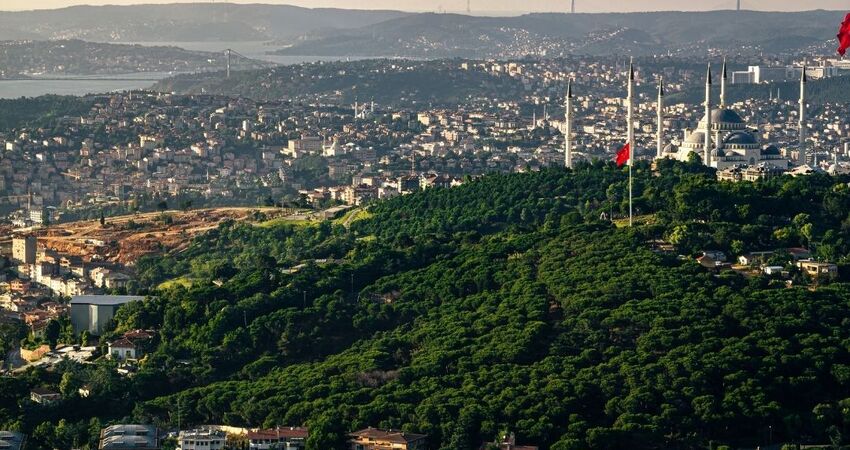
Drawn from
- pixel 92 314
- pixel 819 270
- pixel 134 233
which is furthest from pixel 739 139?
pixel 92 314

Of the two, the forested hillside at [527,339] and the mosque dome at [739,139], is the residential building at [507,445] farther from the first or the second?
the mosque dome at [739,139]

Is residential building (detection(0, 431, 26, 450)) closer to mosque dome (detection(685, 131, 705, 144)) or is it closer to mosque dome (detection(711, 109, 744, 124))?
mosque dome (detection(685, 131, 705, 144))

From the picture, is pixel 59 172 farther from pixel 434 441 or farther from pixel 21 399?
pixel 434 441

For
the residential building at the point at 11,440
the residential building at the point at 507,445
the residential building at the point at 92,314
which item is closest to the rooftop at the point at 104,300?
the residential building at the point at 92,314

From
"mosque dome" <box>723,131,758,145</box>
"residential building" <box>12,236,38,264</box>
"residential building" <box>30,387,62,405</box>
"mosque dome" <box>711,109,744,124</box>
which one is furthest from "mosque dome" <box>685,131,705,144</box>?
"residential building" <box>30,387,62,405</box>

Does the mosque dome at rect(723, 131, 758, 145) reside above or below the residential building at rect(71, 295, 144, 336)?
above

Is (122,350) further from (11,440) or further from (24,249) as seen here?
(24,249)
